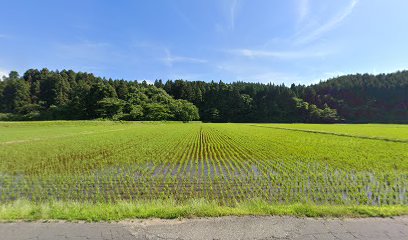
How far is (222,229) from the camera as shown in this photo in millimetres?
4625

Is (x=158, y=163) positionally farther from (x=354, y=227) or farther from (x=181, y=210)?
(x=354, y=227)

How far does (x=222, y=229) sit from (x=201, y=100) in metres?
110

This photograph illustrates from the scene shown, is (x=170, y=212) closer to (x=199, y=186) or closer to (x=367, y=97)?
(x=199, y=186)

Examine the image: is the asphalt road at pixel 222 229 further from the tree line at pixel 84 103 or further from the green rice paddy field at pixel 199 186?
the tree line at pixel 84 103

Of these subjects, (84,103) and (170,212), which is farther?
(84,103)

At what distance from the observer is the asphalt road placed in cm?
435

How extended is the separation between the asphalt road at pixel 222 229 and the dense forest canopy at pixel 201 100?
246ft

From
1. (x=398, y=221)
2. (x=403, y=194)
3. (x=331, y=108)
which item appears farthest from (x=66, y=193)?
(x=331, y=108)

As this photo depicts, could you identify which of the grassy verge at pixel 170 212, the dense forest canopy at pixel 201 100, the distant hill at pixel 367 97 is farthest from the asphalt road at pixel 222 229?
the distant hill at pixel 367 97

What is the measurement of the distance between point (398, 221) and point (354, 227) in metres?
1.13

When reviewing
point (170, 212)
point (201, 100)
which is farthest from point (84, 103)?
Result: point (170, 212)

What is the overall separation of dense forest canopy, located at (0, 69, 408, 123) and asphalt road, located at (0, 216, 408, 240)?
75040 mm

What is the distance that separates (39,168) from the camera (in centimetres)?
1198

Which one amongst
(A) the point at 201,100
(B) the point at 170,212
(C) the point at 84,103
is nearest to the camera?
(B) the point at 170,212
